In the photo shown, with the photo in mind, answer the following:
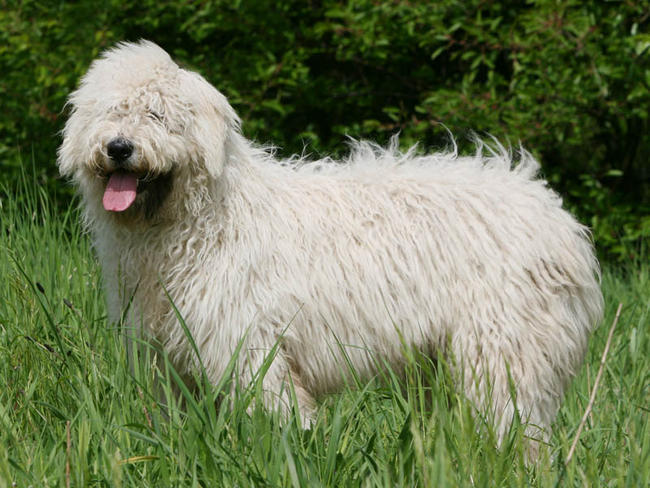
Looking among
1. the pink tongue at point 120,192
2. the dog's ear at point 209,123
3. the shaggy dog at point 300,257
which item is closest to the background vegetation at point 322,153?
the shaggy dog at point 300,257

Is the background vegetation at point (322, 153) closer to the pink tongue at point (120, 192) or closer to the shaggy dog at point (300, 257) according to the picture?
the shaggy dog at point (300, 257)

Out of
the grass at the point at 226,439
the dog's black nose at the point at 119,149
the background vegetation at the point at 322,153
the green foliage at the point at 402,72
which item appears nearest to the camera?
the grass at the point at 226,439

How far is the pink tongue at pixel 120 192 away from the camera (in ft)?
12.0

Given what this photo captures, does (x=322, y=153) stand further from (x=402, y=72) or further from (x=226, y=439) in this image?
(x=226, y=439)

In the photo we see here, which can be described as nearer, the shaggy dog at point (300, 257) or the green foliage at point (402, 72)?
the shaggy dog at point (300, 257)

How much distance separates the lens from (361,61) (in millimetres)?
8766

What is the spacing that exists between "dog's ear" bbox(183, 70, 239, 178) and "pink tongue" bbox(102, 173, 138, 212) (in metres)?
0.31

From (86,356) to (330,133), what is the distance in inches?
260

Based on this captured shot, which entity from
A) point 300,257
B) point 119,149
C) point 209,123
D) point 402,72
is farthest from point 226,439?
point 402,72

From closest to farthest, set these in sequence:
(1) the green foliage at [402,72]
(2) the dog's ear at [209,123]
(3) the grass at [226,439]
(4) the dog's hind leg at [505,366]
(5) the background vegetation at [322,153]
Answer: (3) the grass at [226,439]
(5) the background vegetation at [322,153]
(2) the dog's ear at [209,123]
(4) the dog's hind leg at [505,366]
(1) the green foliage at [402,72]

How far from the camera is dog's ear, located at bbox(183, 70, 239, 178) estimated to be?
372 cm

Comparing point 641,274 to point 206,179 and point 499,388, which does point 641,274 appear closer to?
point 499,388

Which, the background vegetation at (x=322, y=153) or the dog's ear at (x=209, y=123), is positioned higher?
the dog's ear at (x=209, y=123)

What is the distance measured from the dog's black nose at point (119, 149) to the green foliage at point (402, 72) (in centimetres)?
426
